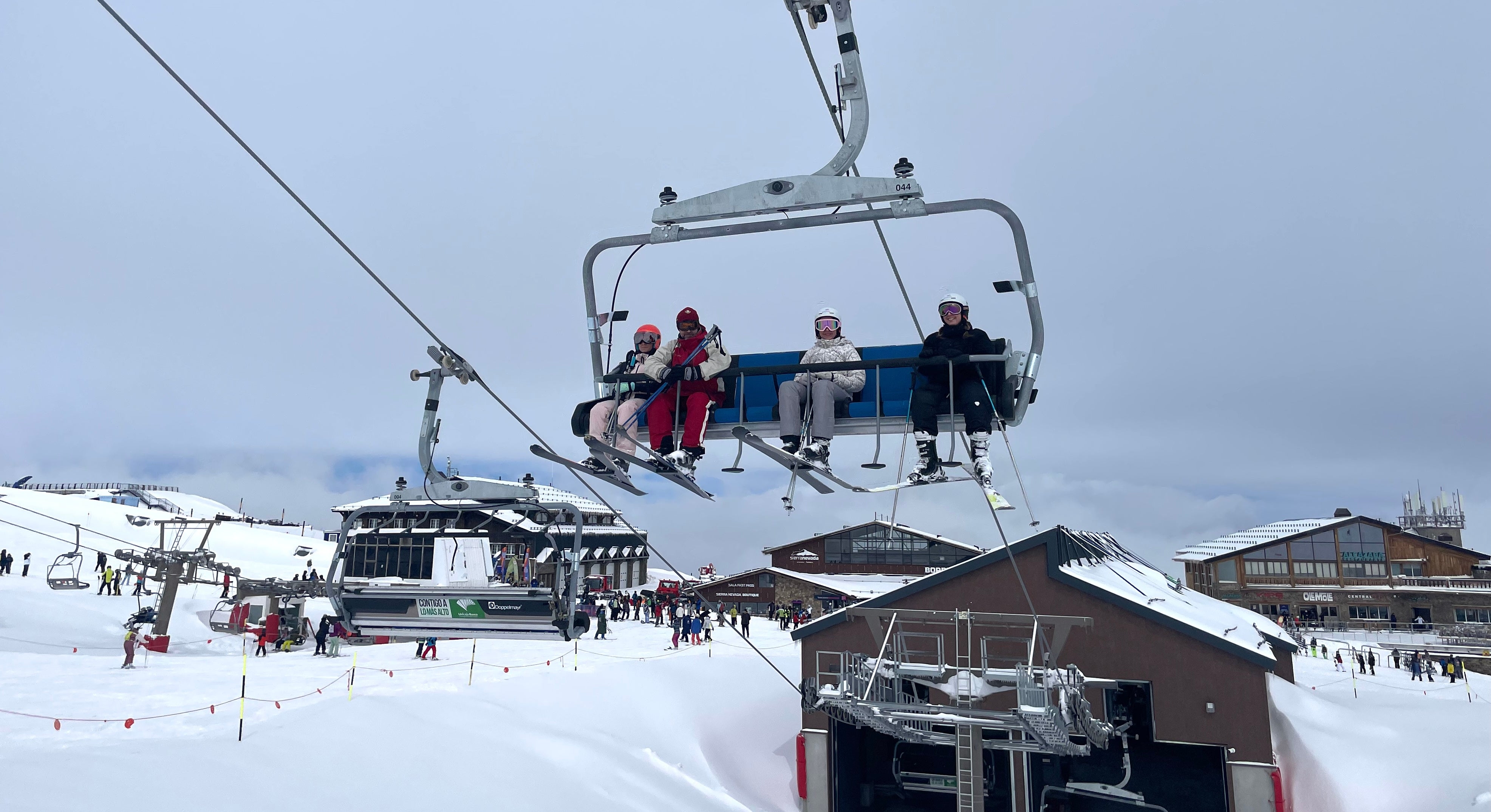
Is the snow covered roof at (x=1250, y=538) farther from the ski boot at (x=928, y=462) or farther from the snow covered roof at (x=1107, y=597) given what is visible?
the ski boot at (x=928, y=462)

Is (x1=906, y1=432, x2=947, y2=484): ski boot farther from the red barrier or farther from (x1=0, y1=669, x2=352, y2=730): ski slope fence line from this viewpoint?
the red barrier

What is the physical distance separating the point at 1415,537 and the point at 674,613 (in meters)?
44.2

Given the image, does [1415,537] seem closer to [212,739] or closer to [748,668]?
[748,668]

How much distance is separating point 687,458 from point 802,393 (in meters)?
1.31

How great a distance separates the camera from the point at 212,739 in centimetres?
1377

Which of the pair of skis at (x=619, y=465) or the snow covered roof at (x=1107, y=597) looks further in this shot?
the snow covered roof at (x=1107, y=597)

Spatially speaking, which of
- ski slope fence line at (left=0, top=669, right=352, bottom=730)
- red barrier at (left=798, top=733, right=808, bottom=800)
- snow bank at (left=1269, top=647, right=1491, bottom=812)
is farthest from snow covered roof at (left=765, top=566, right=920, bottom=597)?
ski slope fence line at (left=0, top=669, right=352, bottom=730)

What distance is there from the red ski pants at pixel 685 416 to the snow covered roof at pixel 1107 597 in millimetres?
10752

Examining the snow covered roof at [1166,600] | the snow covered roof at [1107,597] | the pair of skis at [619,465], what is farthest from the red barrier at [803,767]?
the pair of skis at [619,465]

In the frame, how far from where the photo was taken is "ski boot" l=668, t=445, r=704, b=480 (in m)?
7.98

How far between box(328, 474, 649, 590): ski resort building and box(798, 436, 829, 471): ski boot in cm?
246

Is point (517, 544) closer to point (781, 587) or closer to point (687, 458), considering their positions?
point (687, 458)

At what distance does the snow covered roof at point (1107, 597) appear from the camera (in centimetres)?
1742

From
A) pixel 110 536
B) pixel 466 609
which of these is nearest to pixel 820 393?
pixel 466 609
